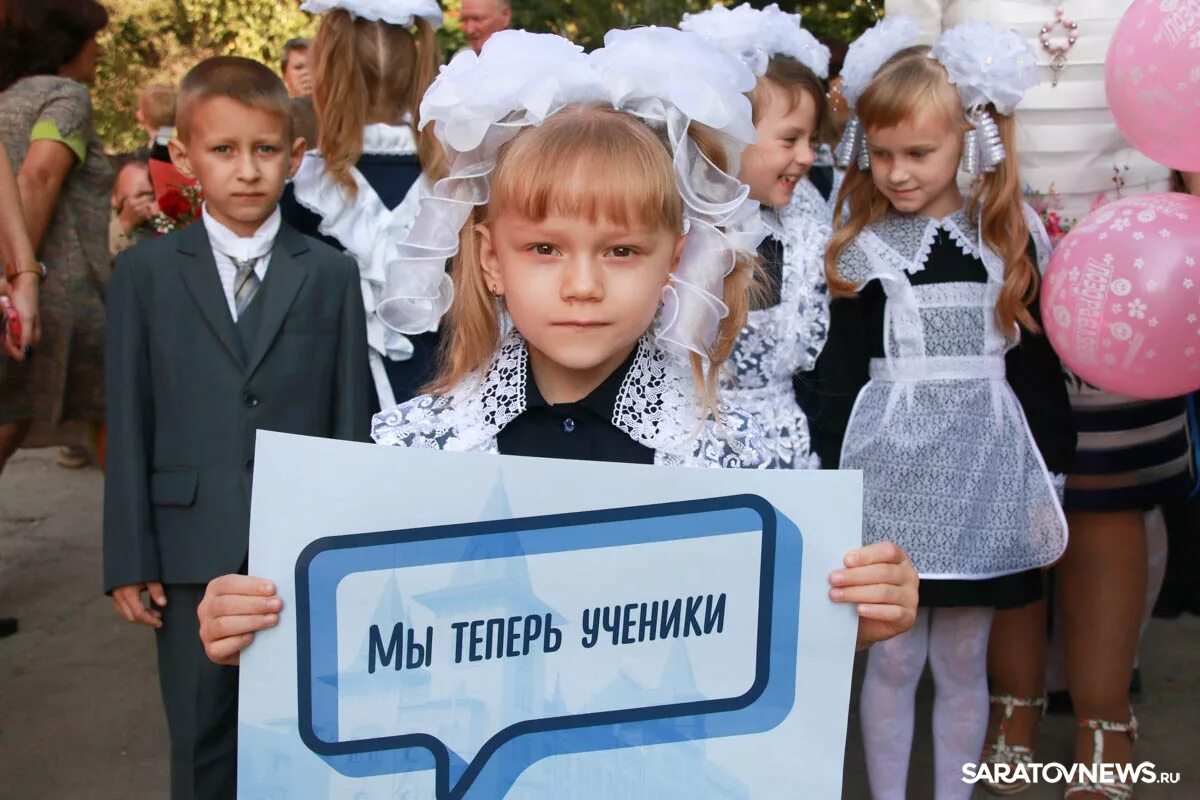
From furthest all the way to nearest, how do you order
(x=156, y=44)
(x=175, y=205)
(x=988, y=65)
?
(x=156, y=44) → (x=175, y=205) → (x=988, y=65)

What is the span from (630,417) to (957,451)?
132 centimetres

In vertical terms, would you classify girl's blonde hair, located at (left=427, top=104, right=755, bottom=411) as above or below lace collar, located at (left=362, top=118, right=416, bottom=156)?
below

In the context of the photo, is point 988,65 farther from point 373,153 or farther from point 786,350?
point 373,153

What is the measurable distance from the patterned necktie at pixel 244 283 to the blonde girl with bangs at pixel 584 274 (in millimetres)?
924

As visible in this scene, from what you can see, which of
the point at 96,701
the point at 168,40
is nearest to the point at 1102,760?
the point at 96,701

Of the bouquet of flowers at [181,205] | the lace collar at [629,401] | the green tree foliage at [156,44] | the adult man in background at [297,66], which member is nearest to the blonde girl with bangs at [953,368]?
the lace collar at [629,401]

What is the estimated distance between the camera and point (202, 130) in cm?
281

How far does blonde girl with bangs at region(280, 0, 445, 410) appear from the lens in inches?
134

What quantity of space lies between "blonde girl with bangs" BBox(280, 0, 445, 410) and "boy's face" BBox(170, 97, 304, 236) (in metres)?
0.58

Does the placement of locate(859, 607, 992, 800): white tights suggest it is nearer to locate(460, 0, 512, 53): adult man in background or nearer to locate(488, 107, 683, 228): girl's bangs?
locate(488, 107, 683, 228): girl's bangs

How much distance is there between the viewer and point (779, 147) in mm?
3041

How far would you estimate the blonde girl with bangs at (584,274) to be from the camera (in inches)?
64.3

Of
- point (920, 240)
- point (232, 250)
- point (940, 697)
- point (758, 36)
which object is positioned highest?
point (758, 36)

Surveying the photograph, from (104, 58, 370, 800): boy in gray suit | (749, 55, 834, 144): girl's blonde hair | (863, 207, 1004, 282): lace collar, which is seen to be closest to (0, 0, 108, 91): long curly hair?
(104, 58, 370, 800): boy in gray suit
